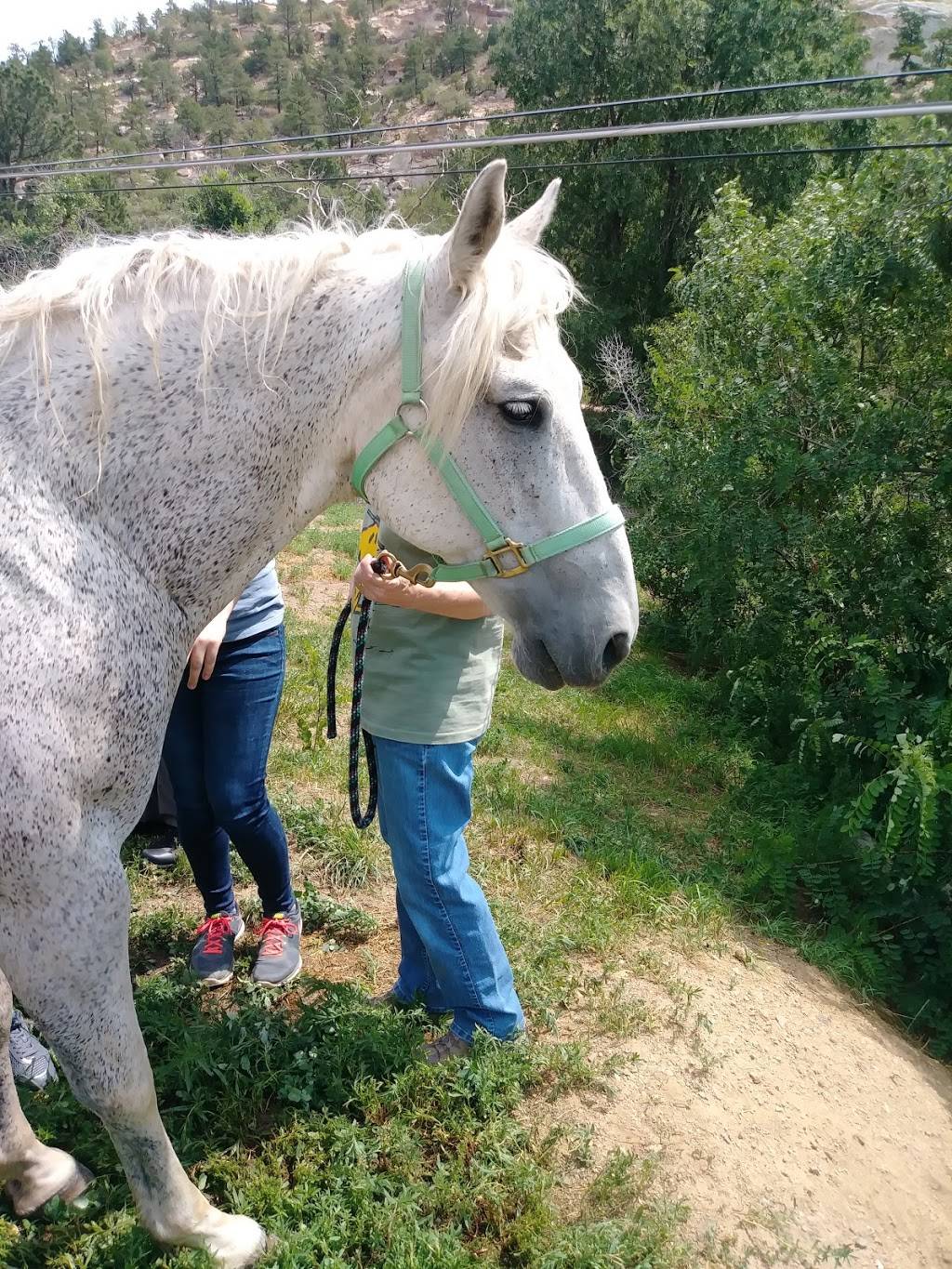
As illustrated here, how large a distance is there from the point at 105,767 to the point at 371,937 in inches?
77.4

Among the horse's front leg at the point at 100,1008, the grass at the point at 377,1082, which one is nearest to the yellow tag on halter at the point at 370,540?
the horse's front leg at the point at 100,1008

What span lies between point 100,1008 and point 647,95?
2054cm

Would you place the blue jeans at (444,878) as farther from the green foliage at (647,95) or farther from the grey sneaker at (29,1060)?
the green foliage at (647,95)

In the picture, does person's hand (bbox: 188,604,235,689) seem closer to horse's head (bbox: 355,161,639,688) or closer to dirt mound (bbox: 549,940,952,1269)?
horse's head (bbox: 355,161,639,688)

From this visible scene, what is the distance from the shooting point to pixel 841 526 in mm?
5684

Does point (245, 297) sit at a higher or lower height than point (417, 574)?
higher

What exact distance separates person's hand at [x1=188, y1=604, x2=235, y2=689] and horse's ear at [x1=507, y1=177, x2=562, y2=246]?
122 cm

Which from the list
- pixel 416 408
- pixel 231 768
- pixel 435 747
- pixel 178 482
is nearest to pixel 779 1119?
pixel 435 747

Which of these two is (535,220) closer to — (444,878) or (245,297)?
(245,297)

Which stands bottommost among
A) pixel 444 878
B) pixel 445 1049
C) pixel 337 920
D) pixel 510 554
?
pixel 337 920

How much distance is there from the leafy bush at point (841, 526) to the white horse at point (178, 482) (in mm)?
2917

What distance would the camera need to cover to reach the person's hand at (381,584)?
2.02 metres

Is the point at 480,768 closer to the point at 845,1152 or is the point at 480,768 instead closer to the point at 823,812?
the point at 823,812

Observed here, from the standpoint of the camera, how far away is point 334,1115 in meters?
2.31
